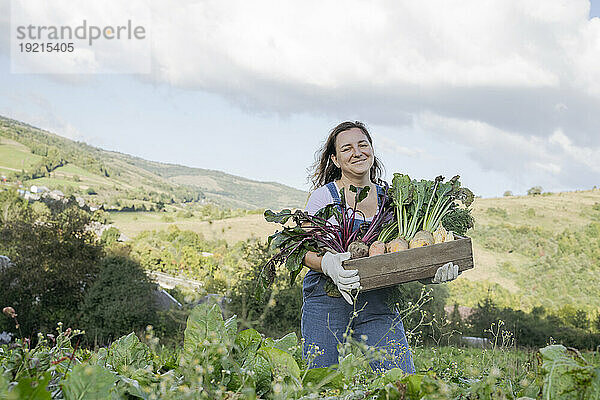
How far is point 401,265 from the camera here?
2.46 m

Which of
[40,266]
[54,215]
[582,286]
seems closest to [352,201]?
[40,266]

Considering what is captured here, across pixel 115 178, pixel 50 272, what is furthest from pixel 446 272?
pixel 115 178

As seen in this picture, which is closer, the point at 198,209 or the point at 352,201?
the point at 352,201

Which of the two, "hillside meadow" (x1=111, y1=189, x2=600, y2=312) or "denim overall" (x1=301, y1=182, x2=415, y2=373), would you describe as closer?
Result: "denim overall" (x1=301, y1=182, x2=415, y2=373)

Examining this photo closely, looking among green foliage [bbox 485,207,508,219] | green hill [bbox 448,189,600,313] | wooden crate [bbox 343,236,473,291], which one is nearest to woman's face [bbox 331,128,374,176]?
wooden crate [bbox 343,236,473,291]

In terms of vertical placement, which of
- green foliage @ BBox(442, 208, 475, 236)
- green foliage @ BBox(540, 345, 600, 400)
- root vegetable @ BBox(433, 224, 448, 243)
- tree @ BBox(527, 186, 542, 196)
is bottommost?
green foliage @ BBox(540, 345, 600, 400)

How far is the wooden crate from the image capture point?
2459 mm

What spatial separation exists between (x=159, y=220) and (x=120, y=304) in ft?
68.5

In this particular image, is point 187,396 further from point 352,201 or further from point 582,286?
point 582,286

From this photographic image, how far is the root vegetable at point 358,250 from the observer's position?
2643mm

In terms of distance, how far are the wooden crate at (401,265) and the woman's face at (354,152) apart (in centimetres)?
84

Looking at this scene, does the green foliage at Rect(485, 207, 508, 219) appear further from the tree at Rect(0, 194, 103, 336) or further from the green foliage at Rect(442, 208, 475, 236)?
the green foliage at Rect(442, 208, 475, 236)

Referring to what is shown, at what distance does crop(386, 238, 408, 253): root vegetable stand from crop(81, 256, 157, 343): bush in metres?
7.93

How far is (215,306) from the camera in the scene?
3.45 feet
